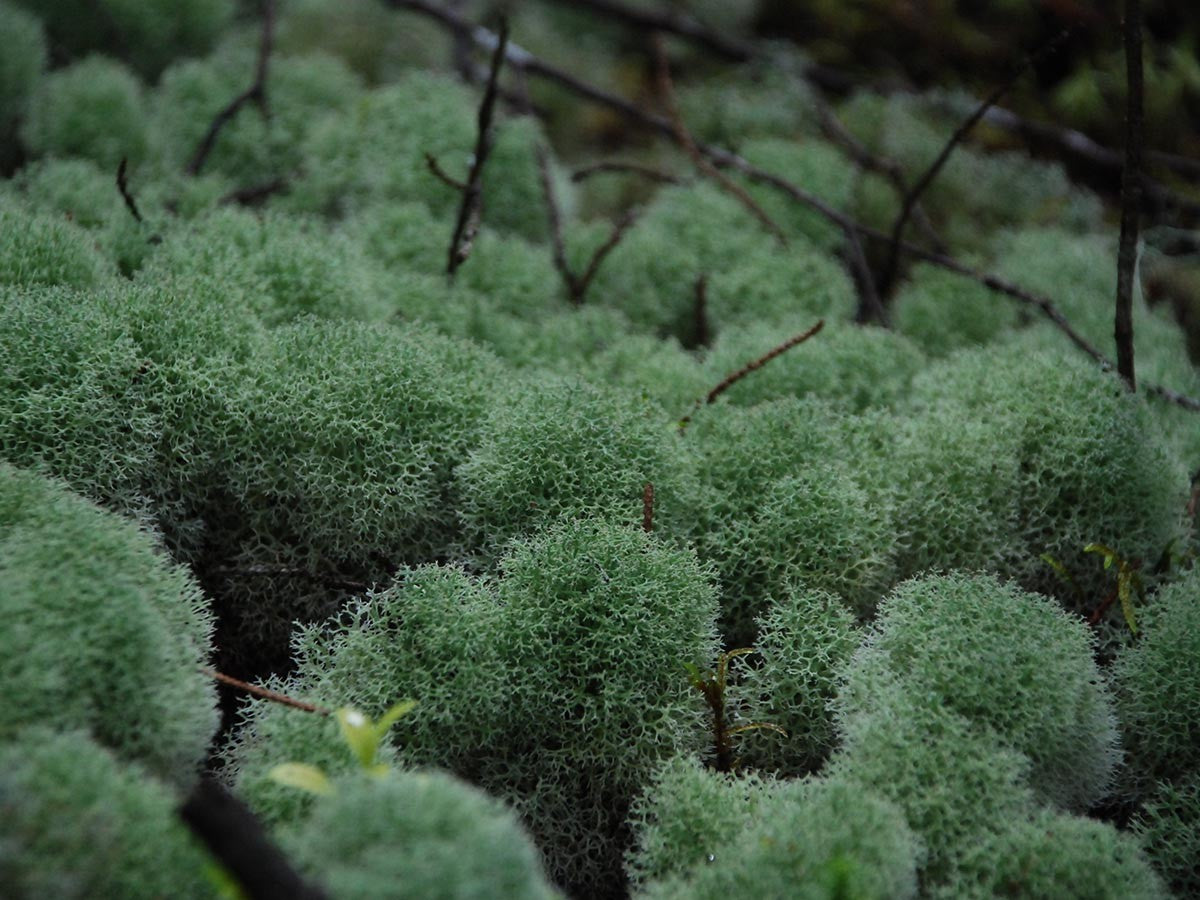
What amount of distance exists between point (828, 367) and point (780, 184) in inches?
22.5

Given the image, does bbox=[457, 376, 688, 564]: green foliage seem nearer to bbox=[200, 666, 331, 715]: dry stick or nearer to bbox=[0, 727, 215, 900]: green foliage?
bbox=[200, 666, 331, 715]: dry stick

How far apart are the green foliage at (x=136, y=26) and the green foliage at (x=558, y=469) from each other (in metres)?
1.34

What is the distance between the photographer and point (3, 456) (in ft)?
3.58

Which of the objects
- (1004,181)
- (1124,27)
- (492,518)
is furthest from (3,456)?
(1004,181)

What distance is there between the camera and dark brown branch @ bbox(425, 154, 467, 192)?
157cm

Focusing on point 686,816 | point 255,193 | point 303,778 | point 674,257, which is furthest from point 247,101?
point 686,816

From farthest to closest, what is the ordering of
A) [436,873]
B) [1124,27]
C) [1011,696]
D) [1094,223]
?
[1094,223]
[1124,27]
[1011,696]
[436,873]

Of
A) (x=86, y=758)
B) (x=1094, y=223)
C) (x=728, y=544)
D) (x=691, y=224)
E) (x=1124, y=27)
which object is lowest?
(x=86, y=758)

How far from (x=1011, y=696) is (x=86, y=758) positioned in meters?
0.86

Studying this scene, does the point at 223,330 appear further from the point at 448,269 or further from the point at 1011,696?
the point at 1011,696

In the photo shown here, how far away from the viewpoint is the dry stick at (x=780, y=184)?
1.58 m

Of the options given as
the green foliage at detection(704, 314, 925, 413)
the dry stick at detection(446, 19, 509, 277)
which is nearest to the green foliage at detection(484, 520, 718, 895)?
the green foliage at detection(704, 314, 925, 413)

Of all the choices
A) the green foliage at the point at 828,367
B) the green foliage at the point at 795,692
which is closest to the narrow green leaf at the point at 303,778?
the green foliage at the point at 795,692

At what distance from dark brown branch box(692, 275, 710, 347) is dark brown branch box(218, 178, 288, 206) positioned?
0.76 m
